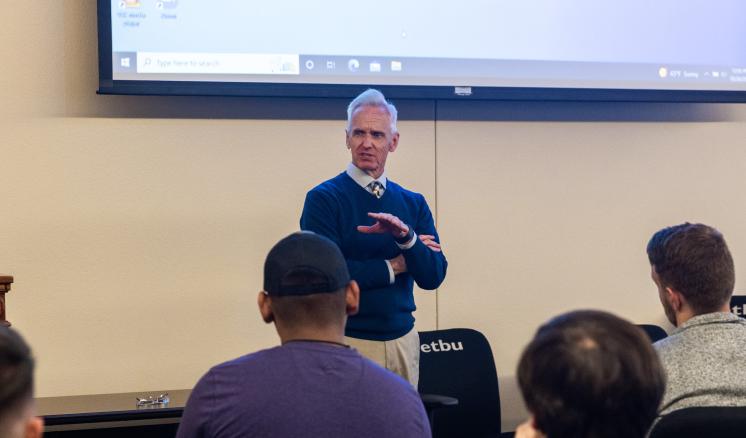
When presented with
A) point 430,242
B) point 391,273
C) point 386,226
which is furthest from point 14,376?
point 430,242

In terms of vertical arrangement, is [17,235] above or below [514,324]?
above

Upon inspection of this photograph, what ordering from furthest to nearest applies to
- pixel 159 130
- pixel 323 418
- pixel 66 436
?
1. pixel 159 130
2. pixel 66 436
3. pixel 323 418

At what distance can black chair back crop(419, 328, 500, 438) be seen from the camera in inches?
146

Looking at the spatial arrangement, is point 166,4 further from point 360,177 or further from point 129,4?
point 360,177

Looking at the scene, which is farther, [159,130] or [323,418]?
[159,130]

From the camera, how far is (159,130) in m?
3.73

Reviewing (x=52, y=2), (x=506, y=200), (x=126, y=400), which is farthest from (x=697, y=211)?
(x=52, y=2)

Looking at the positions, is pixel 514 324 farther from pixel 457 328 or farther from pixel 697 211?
pixel 697 211

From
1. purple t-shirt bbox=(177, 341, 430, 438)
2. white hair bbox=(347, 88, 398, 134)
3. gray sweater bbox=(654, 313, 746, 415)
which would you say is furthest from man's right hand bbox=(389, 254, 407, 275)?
purple t-shirt bbox=(177, 341, 430, 438)

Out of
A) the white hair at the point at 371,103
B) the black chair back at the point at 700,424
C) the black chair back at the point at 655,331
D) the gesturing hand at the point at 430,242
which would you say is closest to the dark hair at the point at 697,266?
the black chair back at the point at 700,424

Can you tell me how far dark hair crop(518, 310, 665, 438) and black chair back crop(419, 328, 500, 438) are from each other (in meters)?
2.58

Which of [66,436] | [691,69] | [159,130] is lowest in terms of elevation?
[66,436]

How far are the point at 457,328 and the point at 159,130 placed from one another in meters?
1.46

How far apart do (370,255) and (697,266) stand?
Answer: 114cm
